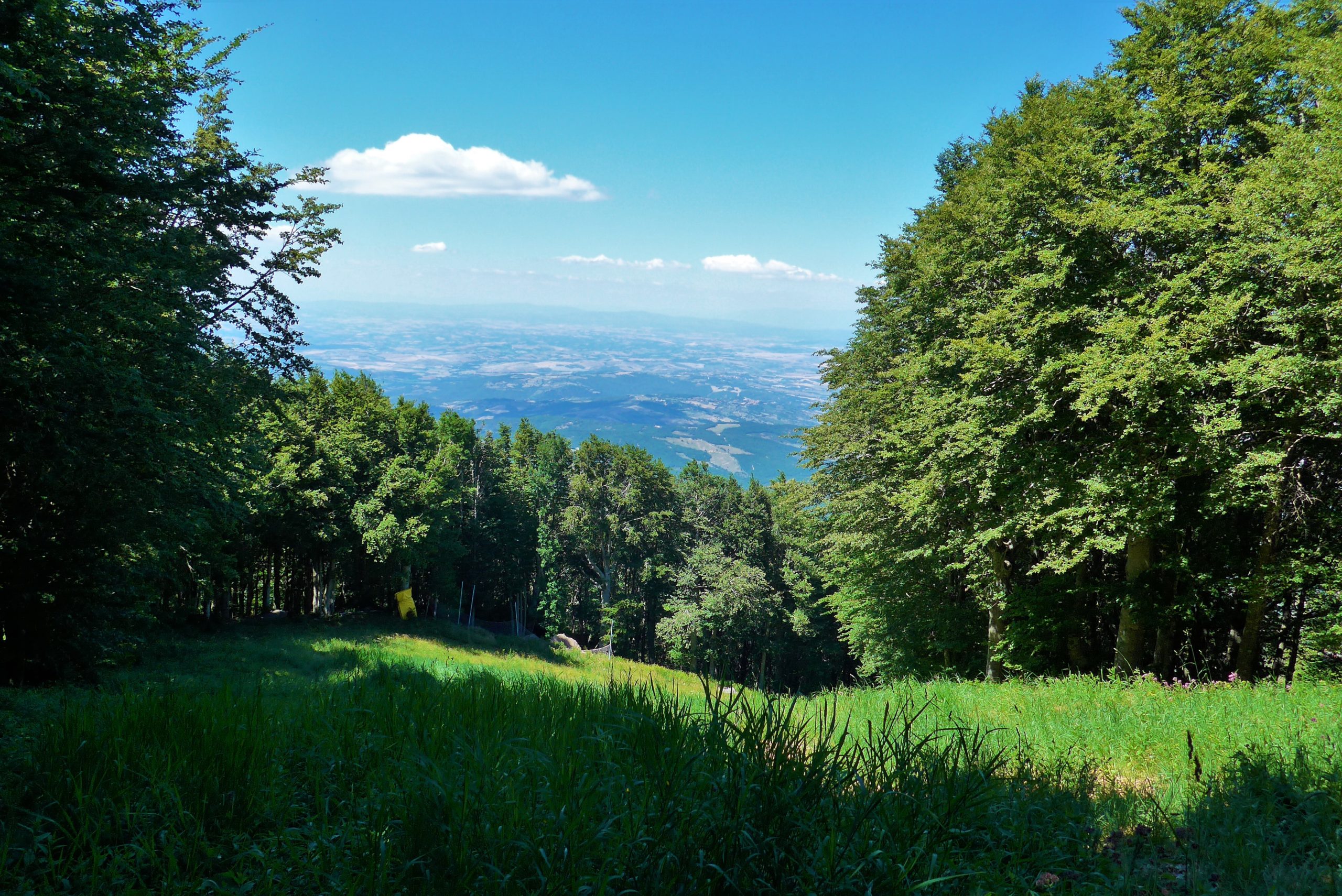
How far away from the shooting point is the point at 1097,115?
39.4 feet

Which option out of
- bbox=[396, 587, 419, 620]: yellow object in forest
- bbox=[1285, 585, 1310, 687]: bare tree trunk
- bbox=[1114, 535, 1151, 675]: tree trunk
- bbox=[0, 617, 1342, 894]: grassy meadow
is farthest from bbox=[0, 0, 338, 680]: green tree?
bbox=[396, 587, 419, 620]: yellow object in forest

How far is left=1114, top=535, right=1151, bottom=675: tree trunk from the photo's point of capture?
11.6 meters

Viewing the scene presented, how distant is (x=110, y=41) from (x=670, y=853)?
11.3m

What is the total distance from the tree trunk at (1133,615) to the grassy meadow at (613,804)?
296 inches

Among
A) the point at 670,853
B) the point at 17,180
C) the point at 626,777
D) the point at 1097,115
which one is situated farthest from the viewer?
the point at 1097,115

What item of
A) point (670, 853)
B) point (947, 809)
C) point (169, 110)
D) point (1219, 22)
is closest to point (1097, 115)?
point (1219, 22)

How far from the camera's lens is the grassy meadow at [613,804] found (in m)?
2.49

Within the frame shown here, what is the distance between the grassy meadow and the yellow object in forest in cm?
3127

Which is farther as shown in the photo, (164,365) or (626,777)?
(164,365)

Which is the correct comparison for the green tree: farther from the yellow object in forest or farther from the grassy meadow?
the yellow object in forest

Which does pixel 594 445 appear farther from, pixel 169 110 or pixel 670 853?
pixel 670 853

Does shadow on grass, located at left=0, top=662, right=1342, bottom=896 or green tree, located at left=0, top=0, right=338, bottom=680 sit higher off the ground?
green tree, located at left=0, top=0, right=338, bottom=680

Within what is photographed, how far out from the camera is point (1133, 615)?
11656mm

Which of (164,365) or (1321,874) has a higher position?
(164,365)
